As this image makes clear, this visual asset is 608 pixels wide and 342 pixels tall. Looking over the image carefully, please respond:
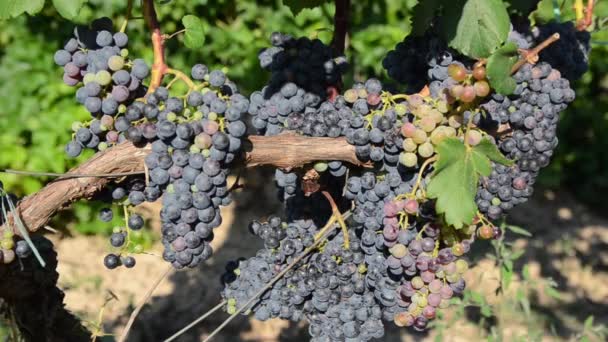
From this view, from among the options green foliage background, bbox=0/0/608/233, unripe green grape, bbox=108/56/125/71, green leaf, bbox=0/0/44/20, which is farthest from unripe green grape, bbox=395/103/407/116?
green foliage background, bbox=0/0/608/233

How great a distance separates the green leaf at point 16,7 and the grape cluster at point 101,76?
89 mm

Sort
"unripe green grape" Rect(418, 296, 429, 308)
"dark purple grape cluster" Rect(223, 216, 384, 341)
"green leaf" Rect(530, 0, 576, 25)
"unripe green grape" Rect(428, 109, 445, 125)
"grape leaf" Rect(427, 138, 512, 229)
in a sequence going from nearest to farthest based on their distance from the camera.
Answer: "grape leaf" Rect(427, 138, 512, 229), "unripe green grape" Rect(428, 109, 445, 125), "unripe green grape" Rect(418, 296, 429, 308), "dark purple grape cluster" Rect(223, 216, 384, 341), "green leaf" Rect(530, 0, 576, 25)

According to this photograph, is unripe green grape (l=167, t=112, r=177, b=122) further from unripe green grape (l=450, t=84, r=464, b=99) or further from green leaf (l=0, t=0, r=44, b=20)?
unripe green grape (l=450, t=84, r=464, b=99)

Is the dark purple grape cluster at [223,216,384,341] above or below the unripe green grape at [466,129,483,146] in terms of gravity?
below

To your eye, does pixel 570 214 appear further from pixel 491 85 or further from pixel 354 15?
pixel 491 85

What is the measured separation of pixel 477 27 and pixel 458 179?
387mm

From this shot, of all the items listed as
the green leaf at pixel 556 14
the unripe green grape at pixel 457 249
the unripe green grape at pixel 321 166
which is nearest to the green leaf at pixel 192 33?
the unripe green grape at pixel 321 166

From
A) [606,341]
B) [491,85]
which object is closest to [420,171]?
[491,85]

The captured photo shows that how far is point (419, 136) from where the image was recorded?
1.53m

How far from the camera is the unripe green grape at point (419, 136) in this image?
1.53m

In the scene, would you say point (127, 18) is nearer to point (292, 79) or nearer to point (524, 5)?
point (292, 79)

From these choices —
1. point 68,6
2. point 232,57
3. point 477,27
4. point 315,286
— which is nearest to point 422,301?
point 315,286

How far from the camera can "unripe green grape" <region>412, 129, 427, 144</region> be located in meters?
1.53

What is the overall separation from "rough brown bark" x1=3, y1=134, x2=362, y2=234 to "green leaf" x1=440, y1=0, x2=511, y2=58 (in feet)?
1.08
